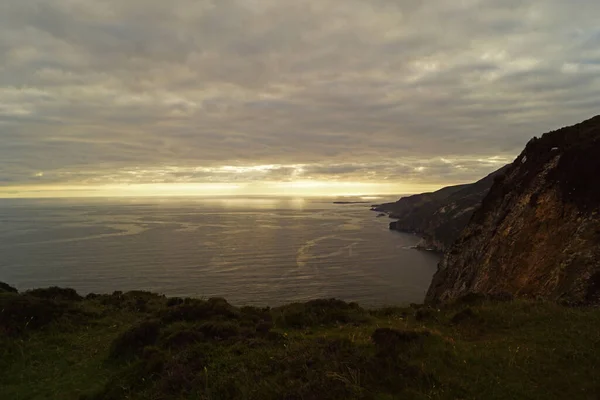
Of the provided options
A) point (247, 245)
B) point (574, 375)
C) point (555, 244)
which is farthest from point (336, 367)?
point (247, 245)

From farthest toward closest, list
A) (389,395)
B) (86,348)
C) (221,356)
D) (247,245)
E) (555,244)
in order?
1. (247,245)
2. (555,244)
3. (86,348)
4. (221,356)
5. (389,395)

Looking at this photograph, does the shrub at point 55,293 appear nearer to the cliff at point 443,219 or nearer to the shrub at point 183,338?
the shrub at point 183,338

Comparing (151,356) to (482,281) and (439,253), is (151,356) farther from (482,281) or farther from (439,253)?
(439,253)

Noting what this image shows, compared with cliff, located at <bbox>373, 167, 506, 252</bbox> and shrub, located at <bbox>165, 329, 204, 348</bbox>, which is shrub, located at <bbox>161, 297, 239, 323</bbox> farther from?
cliff, located at <bbox>373, 167, 506, 252</bbox>

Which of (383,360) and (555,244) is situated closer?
(383,360)

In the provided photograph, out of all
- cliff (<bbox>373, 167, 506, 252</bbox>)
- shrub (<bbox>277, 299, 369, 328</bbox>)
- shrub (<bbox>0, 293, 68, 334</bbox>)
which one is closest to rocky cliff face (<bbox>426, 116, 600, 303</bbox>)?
shrub (<bbox>277, 299, 369, 328</bbox>)

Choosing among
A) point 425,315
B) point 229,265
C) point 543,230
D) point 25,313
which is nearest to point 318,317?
point 425,315
